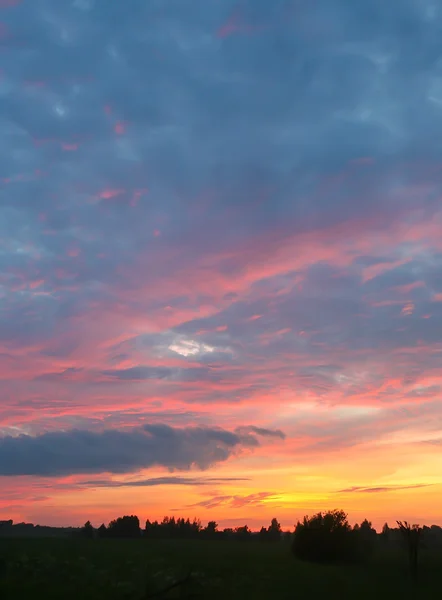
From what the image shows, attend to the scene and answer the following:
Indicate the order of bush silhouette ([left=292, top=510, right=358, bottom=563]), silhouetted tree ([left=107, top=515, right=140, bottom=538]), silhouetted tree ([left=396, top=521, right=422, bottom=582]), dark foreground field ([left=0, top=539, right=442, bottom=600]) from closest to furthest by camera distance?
dark foreground field ([left=0, top=539, right=442, bottom=600]) < silhouetted tree ([left=396, top=521, right=422, bottom=582]) < bush silhouette ([left=292, top=510, right=358, bottom=563]) < silhouetted tree ([left=107, top=515, right=140, bottom=538])

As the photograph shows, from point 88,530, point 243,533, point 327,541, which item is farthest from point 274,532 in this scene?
point 327,541

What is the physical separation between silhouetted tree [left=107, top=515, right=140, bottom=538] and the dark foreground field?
282ft

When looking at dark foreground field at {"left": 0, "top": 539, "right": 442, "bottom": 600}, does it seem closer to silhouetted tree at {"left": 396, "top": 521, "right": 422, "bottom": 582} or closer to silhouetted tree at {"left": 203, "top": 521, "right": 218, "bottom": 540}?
silhouetted tree at {"left": 396, "top": 521, "right": 422, "bottom": 582}

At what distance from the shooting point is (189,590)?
45.2 m

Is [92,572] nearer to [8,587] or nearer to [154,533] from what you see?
[8,587]

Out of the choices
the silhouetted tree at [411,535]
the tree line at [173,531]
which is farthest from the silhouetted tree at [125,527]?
the silhouetted tree at [411,535]

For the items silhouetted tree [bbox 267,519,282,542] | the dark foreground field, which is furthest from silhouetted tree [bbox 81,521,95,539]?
the dark foreground field

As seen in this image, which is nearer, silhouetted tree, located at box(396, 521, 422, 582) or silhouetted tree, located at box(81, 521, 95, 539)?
silhouetted tree, located at box(396, 521, 422, 582)

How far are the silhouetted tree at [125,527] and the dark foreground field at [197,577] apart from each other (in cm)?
8586

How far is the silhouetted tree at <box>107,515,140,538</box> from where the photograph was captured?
155m

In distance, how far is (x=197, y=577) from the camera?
4953 cm

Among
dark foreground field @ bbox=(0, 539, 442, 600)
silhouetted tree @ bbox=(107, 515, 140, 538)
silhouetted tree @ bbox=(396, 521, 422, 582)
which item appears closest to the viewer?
dark foreground field @ bbox=(0, 539, 442, 600)

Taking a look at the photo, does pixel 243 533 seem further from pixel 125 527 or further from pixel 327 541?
pixel 327 541

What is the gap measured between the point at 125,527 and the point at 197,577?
11524 cm
